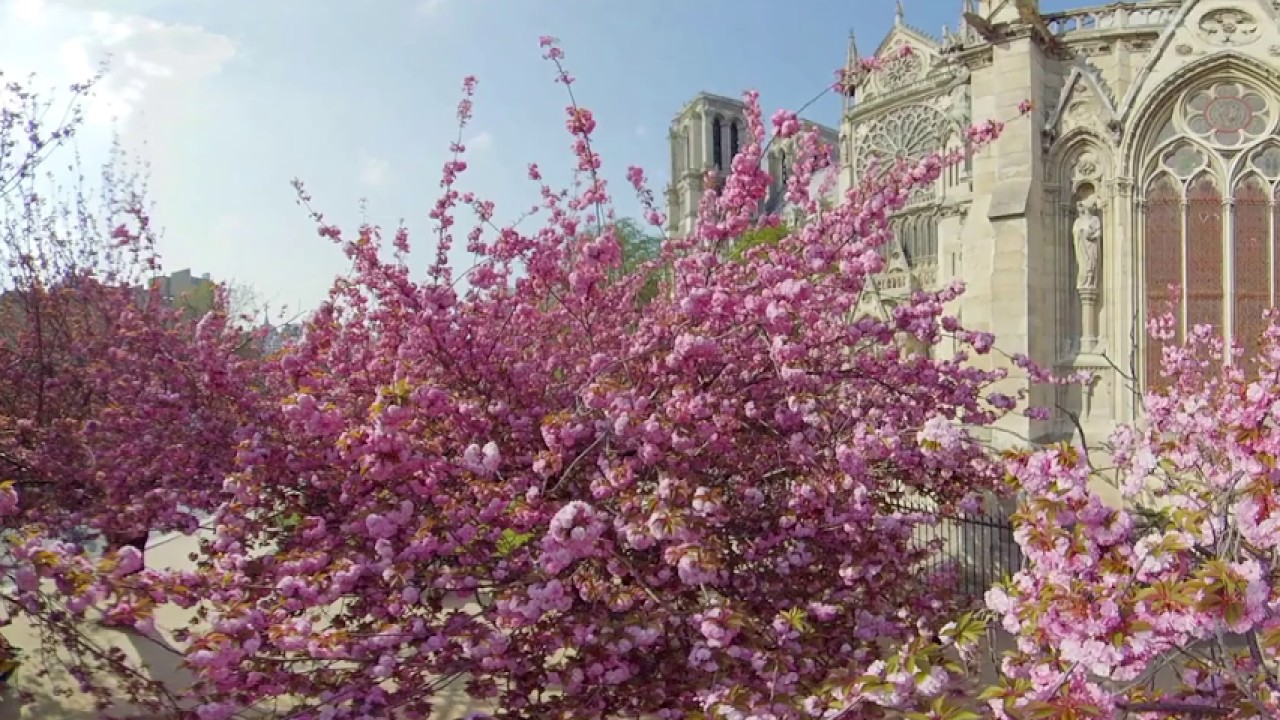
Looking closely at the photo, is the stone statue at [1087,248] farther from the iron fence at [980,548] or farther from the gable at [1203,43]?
the iron fence at [980,548]

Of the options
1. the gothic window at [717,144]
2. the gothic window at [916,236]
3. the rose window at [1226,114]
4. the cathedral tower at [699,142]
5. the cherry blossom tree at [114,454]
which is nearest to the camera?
the cherry blossom tree at [114,454]

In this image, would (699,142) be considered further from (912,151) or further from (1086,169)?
(1086,169)

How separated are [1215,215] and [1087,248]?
197 cm

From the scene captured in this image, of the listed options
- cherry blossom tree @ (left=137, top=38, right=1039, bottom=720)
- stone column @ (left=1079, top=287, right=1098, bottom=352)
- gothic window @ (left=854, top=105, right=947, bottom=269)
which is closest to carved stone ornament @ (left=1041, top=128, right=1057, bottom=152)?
stone column @ (left=1079, top=287, right=1098, bottom=352)

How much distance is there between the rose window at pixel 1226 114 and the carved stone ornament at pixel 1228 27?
0.60 meters

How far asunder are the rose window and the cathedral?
15 millimetres

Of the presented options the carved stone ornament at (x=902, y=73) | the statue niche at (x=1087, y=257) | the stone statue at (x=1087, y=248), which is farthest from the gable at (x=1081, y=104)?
the carved stone ornament at (x=902, y=73)

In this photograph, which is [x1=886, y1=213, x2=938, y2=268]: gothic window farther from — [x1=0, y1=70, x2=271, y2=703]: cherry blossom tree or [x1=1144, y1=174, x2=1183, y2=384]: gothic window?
[x1=0, y1=70, x2=271, y2=703]: cherry blossom tree

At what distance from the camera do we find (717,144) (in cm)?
6316

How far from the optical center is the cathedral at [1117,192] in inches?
405

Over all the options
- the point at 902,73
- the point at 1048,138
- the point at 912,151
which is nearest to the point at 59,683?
the point at 1048,138

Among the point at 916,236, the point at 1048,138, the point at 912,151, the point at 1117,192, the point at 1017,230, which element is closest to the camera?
the point at 1017,230

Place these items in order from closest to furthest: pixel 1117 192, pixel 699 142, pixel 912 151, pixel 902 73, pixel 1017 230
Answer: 1. pixel 1017 230
2. pixel 1117 192
3. pixel 912 151
4. pixel 902 73
5. pixel 699 142

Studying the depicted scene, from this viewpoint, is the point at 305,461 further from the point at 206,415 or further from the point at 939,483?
the point at 939,483
